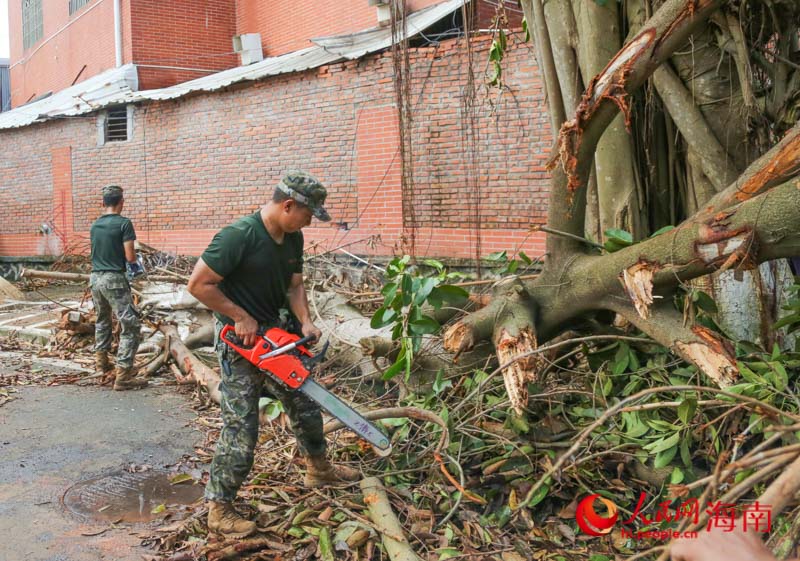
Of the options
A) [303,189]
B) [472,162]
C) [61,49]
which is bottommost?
[303,189]

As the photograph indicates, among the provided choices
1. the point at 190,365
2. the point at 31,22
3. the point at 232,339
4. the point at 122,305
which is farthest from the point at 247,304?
the point at 31,22

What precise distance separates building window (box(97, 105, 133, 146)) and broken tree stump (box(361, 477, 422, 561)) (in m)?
12.4

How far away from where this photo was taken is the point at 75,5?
742 inches

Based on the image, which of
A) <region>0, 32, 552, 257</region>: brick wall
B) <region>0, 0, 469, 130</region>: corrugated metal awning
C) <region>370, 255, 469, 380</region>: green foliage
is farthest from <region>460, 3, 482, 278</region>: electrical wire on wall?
<region>370, 255, 469, 380</region>: green foliage

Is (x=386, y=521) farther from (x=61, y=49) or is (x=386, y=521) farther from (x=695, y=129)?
(x=61, y=49)

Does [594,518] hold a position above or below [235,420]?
below

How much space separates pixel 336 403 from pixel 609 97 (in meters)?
2.20

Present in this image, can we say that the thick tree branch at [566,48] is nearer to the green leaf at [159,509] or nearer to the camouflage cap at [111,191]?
the green leaf at [159,509]

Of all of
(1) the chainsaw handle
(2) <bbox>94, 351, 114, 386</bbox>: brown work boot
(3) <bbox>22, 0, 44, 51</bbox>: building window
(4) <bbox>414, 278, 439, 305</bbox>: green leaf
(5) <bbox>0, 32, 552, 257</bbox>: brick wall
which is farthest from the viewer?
(3) <bbox>22, 0, 44, 51</bbox>: building window

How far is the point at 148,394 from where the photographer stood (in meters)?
6.56

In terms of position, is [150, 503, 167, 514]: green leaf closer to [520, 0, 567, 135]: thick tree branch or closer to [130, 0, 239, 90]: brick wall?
[520, 0, 567, 135]: thick tree branch

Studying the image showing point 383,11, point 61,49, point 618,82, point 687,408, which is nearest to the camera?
point 687,408

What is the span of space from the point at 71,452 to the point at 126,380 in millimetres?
1750

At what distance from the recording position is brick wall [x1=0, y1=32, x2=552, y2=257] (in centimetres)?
934
